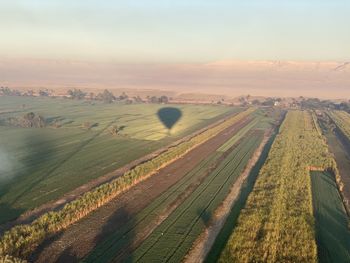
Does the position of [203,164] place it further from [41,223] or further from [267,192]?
[41,223]

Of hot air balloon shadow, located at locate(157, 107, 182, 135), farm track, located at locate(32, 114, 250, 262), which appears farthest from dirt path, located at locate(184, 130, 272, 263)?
hot air balloon shadow, located at locate(157, 107, 182, 135)

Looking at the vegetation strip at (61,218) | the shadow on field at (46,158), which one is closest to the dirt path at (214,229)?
the vegetation strip at (61,218)

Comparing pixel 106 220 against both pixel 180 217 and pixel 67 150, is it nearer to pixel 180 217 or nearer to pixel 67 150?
pixel 180 217

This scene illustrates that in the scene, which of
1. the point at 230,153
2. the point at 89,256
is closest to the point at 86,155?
the point at 230,153

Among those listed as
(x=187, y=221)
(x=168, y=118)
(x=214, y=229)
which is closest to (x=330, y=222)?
(x=214, y=229)

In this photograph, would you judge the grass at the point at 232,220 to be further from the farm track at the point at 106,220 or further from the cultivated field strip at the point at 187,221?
the farm track at the point at 106,220
